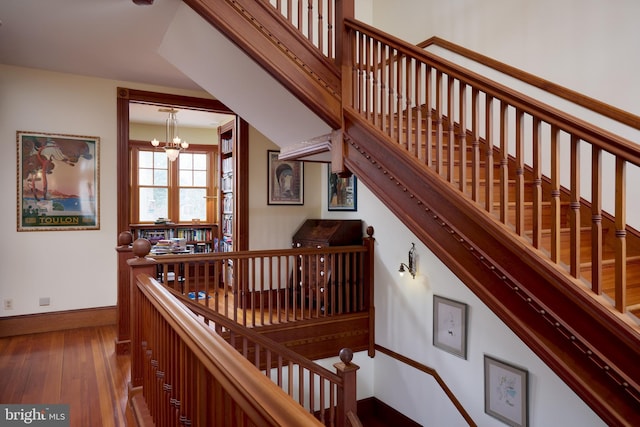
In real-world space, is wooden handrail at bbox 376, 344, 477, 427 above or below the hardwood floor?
below

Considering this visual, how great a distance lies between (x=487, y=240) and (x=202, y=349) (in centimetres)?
152

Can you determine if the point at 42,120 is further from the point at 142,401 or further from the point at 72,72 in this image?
the point at 142,401

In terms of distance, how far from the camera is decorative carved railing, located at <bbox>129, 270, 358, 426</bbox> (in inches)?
36.7

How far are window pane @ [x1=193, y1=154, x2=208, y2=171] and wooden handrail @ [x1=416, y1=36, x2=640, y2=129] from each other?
5.63m

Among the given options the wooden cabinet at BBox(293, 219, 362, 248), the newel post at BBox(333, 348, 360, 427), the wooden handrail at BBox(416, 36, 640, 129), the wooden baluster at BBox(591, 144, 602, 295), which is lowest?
the newel post at BBox(333, 348, 360, 427)

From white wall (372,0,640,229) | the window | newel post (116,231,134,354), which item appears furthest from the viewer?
the window

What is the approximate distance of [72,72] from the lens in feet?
15.5

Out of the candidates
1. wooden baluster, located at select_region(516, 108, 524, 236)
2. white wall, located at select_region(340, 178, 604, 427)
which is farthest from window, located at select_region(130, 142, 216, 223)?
wooden baluster, located at select_region(516, 108, 524, 236)

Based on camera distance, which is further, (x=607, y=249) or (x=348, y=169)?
(x=348, y=169)

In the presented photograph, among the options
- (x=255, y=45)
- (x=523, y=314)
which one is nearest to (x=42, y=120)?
(x=255, y=45)

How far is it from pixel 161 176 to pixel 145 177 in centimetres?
30

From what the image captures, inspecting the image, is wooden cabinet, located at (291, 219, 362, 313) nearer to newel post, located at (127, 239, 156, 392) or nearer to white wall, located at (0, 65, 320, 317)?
newel post, located at (127, 239, 156, 392)

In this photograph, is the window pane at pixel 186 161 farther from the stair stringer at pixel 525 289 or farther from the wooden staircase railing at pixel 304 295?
the stair stringer at pixel 525 289

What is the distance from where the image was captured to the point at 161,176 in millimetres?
8242
